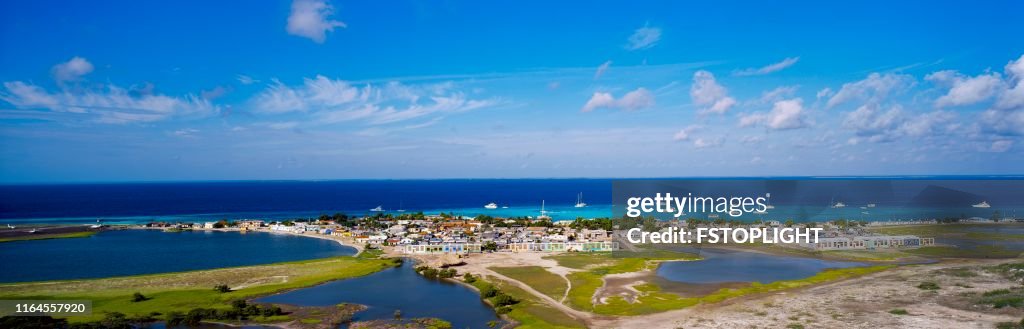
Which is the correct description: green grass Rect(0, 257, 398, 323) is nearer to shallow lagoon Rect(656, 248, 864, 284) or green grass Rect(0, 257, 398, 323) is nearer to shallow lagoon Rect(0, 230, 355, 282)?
shallow lagoon Rect(0, 230, 355, 282)

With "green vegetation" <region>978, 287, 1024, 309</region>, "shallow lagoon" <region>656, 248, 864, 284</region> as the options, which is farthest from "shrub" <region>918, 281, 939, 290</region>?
"shallow lagoon" <region>656, 248, 864, 284</region>

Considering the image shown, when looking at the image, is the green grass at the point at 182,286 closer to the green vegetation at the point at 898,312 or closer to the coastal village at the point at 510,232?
the coastal village at the point at 510,232

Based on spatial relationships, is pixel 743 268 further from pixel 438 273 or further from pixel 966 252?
pixel 438 273

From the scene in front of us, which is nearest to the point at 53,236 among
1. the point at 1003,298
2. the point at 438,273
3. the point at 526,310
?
the point at 438,273

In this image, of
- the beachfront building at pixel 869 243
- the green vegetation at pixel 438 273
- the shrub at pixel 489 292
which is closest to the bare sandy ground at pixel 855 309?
the shrub at pixel 489 292

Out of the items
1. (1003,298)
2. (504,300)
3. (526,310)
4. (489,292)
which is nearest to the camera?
(1003,298)

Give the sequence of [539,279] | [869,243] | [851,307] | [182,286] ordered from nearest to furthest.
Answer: [851,307] → [182,286] → [539,279] → [869,243]

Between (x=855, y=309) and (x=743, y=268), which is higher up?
(x=743, y=268)

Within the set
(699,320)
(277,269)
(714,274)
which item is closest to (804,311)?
(699,320)
